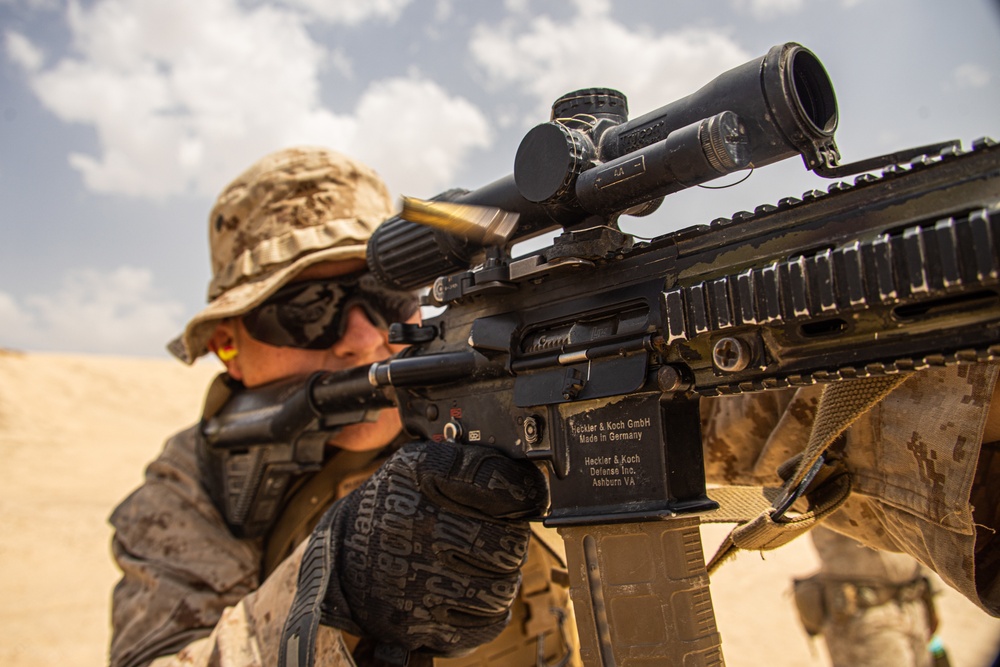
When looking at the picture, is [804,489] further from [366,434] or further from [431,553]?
[366,434]

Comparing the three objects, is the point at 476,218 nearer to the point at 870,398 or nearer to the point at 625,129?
the point at 625,129

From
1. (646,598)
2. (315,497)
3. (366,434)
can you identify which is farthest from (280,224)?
(646,598)

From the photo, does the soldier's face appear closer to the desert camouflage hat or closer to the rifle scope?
the desert camouflage hat

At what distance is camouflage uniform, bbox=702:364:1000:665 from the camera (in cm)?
146

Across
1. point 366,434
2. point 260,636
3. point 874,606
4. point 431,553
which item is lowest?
point 874,606

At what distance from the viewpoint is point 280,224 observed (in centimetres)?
360

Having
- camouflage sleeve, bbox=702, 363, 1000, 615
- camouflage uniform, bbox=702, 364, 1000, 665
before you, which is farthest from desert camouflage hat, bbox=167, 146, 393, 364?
camouflage sleeve, bbox=702, 363, 1000, 615

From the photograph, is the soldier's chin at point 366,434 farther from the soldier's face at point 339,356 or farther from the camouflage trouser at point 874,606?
the camouflage trouser at point 874,606

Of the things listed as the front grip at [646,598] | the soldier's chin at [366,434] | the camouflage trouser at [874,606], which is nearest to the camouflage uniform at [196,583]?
the soldier's chin at [366,434]

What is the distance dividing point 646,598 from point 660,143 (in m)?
1.02

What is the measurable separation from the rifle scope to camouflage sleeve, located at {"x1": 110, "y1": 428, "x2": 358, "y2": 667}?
1.48 metres

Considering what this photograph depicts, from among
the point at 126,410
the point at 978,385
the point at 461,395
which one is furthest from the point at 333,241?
the point at 126,410

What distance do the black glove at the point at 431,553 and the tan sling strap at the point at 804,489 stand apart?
54cm

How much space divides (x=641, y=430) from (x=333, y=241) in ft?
7.10
